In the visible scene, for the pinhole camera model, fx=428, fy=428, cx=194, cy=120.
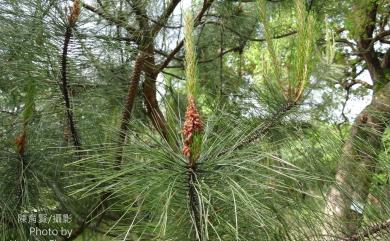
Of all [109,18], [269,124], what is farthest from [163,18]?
[269,124]

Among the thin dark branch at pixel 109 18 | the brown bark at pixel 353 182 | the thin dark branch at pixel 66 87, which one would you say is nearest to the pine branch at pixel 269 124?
the brown bark at pixel 353 182

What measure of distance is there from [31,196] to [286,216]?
1.73ft

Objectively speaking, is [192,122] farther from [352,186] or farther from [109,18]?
[109,18]

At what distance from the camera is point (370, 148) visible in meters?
0.72

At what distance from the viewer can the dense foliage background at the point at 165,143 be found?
50cm

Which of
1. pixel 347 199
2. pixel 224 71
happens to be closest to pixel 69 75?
pixel 347 199

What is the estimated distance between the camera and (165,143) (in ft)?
1.75

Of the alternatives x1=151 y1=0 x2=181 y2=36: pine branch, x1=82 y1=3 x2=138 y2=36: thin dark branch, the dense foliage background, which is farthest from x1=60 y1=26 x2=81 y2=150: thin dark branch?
x1=151 y1=0 x2=181 y2=36: pine branch

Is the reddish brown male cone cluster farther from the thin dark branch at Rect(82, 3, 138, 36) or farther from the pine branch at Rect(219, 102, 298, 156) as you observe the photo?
the thin dark branch at Rect(82, 3, 138, 36)

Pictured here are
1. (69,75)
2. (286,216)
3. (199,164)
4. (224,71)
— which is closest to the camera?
(199,164)

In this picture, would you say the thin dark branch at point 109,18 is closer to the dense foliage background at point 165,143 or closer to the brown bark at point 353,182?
the dense foliage background at point 165,143

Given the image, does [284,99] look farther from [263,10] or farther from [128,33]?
[128,33]

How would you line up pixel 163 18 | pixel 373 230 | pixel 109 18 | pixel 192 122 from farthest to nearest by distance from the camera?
pixel 163 18 → pixel 109 18 → pixel 373 230 → pixel 192 122

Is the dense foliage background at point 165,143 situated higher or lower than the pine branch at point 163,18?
lower
